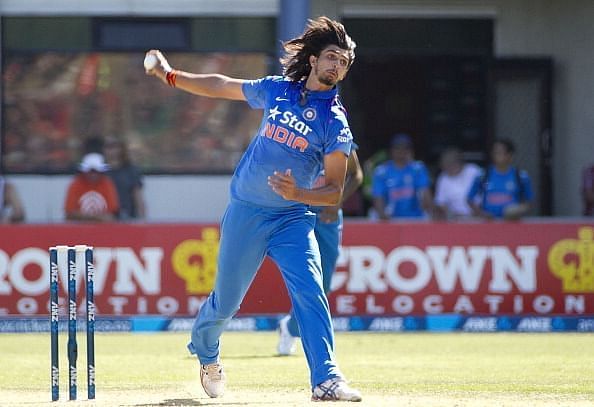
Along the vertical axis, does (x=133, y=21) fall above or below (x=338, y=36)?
above

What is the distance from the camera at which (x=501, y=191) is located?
14.8 metres

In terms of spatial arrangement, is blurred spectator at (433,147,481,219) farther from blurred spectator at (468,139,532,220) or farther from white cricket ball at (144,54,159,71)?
white cricket ball at (144,54,159,71)

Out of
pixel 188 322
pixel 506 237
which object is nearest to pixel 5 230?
pixel 188 322

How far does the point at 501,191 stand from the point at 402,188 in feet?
3.44

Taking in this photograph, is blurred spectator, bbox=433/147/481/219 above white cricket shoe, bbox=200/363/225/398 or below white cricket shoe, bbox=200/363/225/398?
above

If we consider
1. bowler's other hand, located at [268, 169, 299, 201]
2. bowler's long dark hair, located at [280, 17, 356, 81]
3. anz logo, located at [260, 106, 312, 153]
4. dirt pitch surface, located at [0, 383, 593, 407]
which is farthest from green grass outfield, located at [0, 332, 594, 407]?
bowler's long dark hair, located at [280, 17, 356, 81]

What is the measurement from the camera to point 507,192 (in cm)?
1474

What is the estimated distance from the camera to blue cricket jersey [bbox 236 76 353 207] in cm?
728

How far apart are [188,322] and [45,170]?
395 cm

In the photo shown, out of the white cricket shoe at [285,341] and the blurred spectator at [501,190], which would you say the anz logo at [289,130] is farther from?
the blurred spectator at [501,190]

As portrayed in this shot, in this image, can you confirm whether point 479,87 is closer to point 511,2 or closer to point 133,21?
point 511,2

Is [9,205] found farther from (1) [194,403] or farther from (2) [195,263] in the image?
(1) [194,403]

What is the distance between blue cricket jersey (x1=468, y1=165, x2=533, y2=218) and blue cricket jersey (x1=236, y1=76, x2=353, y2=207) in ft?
24.6

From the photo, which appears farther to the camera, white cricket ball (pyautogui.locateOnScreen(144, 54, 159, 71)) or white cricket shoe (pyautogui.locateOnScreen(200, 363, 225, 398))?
white cricket shoe (pyautogui.locateOnScreen(200, 363, 225, 398))
